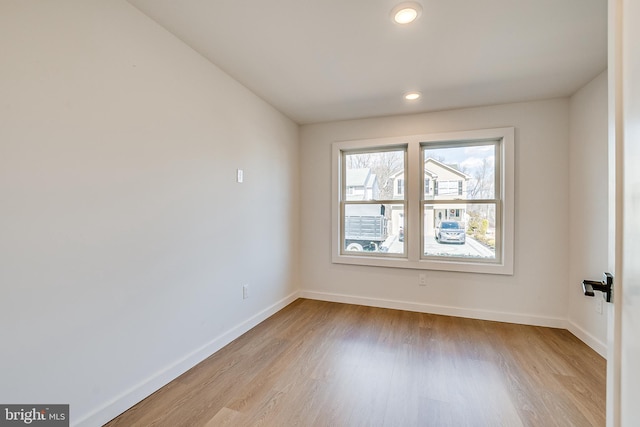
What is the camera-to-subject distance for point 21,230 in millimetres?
1143

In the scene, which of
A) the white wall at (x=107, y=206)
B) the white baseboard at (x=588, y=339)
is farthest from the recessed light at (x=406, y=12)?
the white baseboard at (x=588, y=339)

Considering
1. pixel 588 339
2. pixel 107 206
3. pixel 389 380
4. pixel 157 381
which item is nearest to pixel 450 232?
pixel 588 339

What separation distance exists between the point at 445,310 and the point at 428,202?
1.25 m

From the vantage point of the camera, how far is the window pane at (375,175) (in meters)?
3.30

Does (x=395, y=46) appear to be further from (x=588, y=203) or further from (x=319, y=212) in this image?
(x=588, y=203)

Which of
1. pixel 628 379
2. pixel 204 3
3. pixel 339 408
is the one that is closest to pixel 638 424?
pixel 628 379

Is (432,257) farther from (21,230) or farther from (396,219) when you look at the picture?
(21,230)

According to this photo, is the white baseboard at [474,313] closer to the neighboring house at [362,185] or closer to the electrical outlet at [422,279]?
the electrical outlet at [422,279]

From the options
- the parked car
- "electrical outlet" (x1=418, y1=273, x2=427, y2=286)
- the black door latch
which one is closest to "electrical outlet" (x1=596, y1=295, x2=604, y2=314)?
the parked car

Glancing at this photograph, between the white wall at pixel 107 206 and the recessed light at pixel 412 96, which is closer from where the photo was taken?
the white wall at pixel 107 206

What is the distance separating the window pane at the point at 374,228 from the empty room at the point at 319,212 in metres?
0.03

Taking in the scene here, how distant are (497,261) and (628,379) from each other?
2600 mm

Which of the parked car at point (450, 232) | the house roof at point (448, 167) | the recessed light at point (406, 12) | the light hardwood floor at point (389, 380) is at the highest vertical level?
the recessed light at point (406, 12)

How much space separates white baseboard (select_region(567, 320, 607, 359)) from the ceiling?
2241 mm
